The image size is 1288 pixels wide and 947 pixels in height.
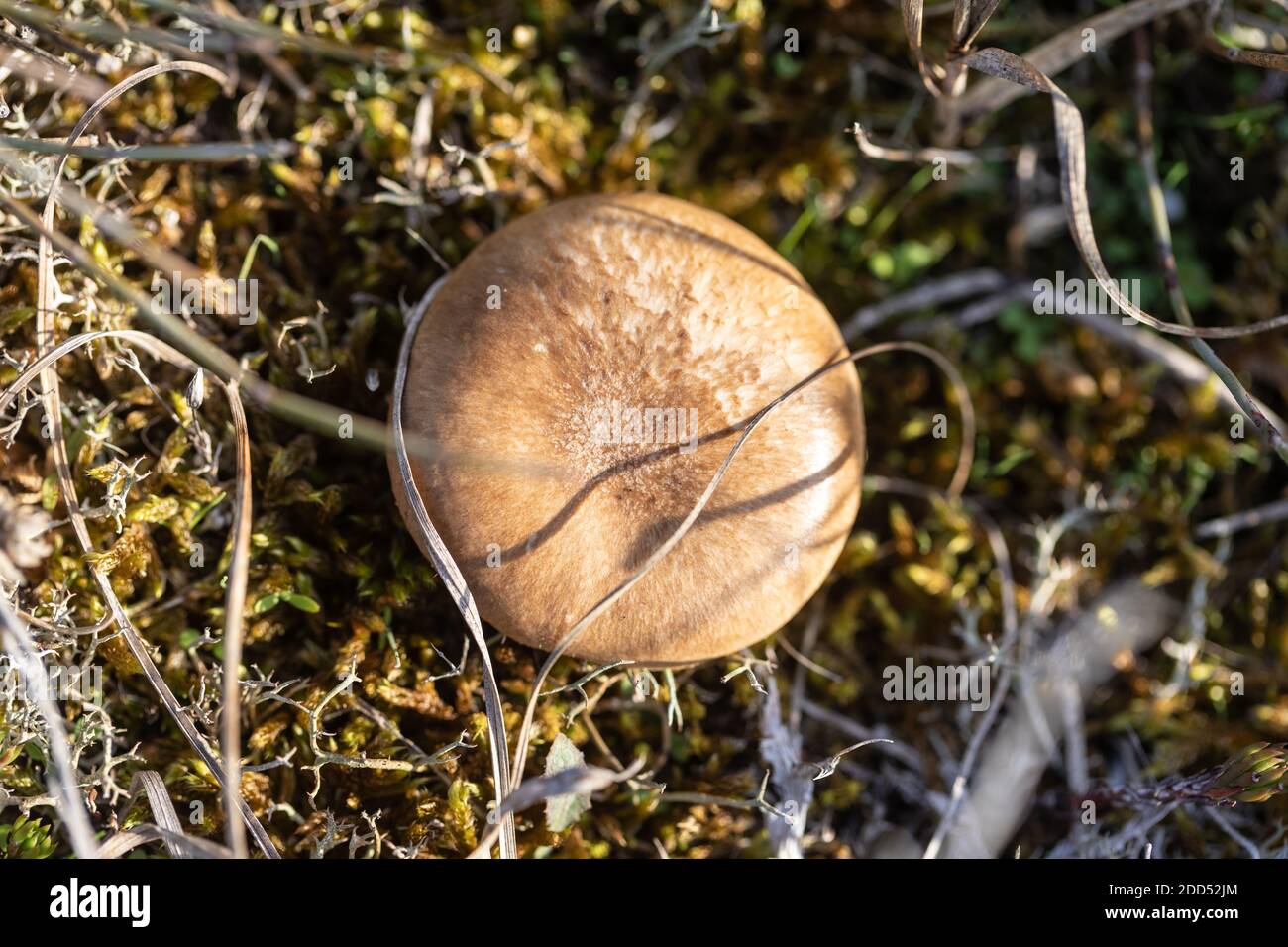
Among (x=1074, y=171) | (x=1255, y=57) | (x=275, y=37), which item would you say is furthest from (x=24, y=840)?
(x=1255, y=57)

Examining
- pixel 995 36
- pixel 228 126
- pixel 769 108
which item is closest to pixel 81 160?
pixel 228 126

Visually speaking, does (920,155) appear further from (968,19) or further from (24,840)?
(24,840)

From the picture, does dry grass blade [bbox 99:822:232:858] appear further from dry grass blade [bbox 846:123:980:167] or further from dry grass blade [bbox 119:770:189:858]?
dry grass blade [bbox 846:123:980:167]

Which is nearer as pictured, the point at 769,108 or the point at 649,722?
the point at 649,722
